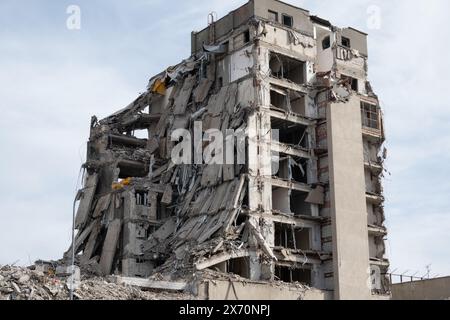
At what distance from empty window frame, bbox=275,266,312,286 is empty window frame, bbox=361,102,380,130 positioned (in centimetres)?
1294

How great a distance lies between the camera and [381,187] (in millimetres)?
60906

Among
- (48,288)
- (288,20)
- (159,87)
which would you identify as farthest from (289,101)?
(48,288)

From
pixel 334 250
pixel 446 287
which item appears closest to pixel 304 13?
pixel 334 250

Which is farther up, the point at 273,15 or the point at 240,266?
the point at 273,15

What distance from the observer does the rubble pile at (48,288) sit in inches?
1473

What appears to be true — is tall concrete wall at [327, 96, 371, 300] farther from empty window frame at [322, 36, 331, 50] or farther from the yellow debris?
the yellow debris

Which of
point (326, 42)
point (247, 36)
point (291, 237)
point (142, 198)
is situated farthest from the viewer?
point (326, 42)

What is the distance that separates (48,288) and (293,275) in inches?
869

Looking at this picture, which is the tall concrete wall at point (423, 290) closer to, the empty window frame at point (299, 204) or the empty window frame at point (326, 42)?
the empty window frame at point (299, 204)

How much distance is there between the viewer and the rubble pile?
3741cm

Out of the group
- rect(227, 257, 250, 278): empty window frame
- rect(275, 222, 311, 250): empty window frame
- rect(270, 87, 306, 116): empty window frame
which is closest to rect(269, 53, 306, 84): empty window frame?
rect(270, 87, 306, 116): empty window frame

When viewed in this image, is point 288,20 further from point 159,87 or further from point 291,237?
point 291,237

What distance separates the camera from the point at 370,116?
6203 centimetres

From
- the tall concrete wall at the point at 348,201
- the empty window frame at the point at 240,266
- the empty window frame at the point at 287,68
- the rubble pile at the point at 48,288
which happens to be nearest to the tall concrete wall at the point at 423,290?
the tall concrete wall at the point at 348,201
